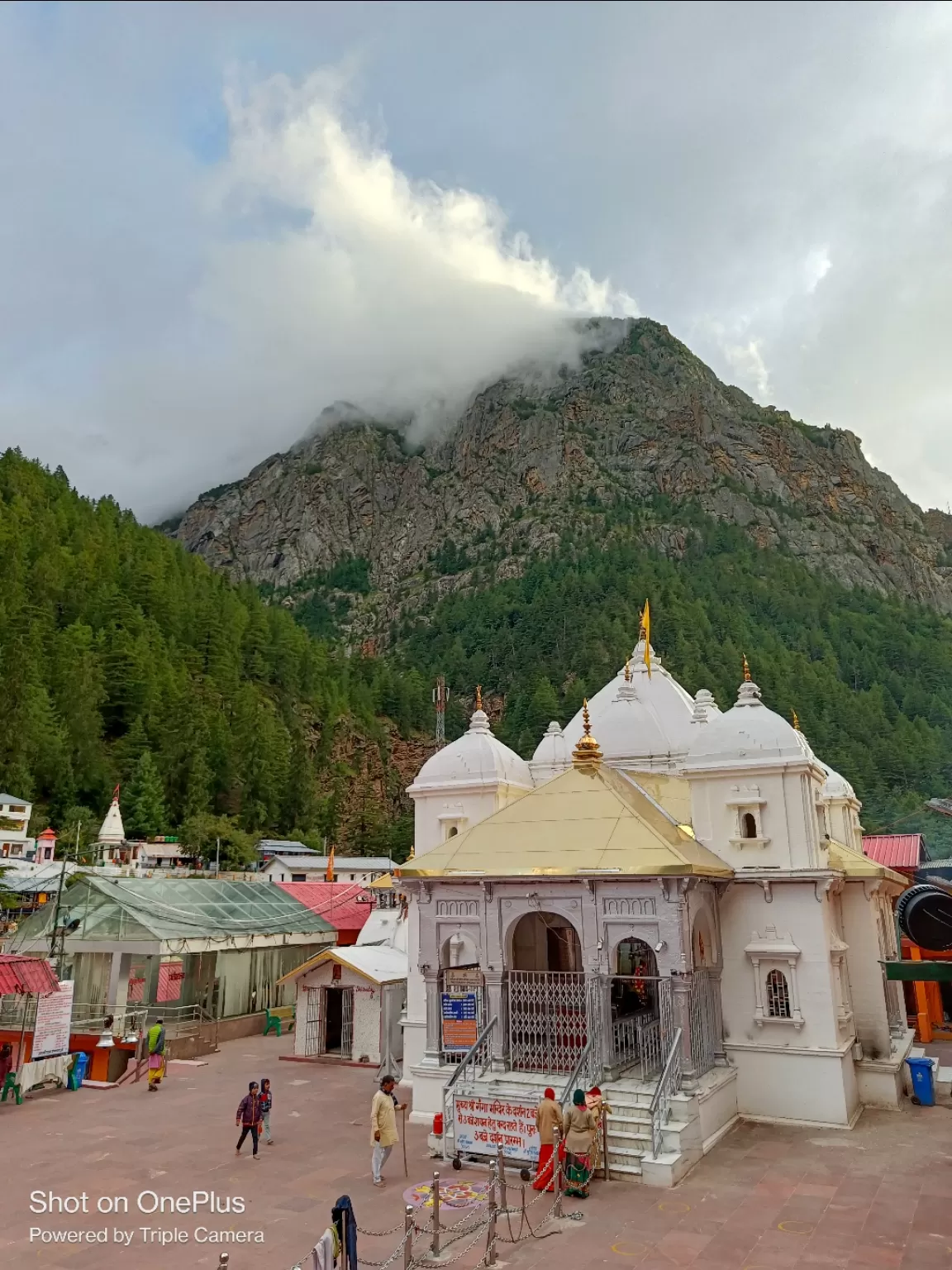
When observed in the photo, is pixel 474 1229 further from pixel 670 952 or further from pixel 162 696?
pixel 162 696

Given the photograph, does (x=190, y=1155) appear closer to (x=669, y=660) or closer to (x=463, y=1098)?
(x=463, y=1098)

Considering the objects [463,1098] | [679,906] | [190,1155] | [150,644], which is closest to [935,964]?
[679,906]

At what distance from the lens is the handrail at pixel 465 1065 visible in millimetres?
13352

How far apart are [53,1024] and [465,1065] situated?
32.5 ft

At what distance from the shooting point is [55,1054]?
18312 mm

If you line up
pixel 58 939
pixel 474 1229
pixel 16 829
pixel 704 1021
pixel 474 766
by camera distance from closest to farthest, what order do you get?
pixel 474 1229
pixel 704 1021
pixel 474 766
pixel 58 939
pixel 16 829

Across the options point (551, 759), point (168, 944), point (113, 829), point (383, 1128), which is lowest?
point (383, 1128)

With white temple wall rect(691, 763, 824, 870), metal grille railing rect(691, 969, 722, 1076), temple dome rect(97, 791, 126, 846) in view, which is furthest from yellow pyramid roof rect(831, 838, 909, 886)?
temple dome rect(97, 791, 126, 846)

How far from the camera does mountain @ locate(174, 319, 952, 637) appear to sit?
13338 centimetres

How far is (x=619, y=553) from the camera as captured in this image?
373 ft

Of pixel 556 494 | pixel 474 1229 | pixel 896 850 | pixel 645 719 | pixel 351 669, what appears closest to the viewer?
pixel 474 1229

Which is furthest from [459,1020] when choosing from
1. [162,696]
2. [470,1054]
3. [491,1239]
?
[162,696]

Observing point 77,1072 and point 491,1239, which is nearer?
point 491,1239

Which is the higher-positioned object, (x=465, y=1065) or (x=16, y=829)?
(x=16, y=829)
